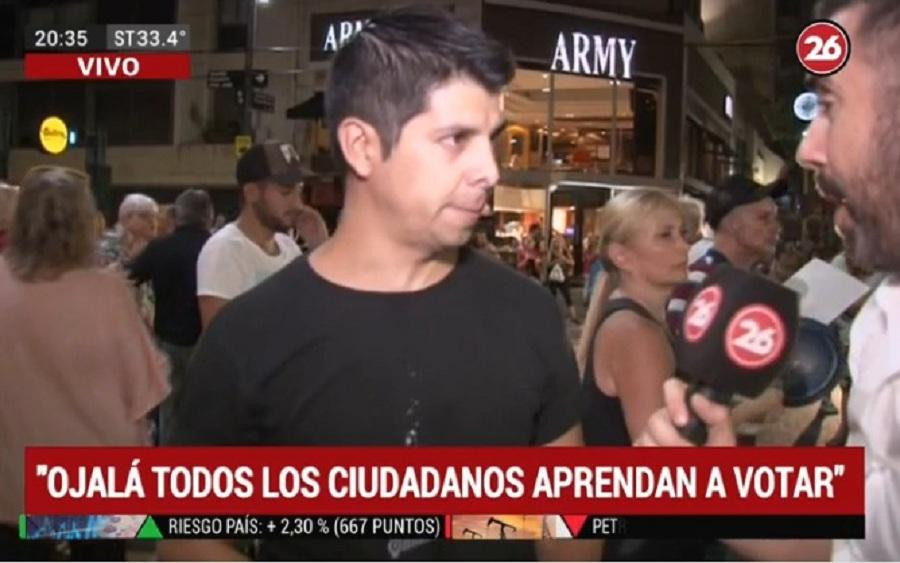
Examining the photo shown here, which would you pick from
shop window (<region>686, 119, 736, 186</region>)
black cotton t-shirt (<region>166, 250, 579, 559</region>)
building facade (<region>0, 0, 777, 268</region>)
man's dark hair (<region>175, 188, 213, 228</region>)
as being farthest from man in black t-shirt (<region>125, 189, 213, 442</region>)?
shop window (<region>686, 119, 736, 186</region>)

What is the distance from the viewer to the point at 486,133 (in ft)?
3.74

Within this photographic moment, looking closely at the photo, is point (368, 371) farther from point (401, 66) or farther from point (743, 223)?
point (743, 223)

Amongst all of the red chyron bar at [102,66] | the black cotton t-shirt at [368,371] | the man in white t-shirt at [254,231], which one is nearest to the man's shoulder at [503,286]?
the black cotton t-shirt at [368,371]

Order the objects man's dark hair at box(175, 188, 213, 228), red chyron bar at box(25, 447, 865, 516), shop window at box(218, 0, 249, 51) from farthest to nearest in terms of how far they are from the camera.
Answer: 1. shop window at box(218, 0, 249, 51)
2. man's dark hair at box(175, 188, 213, 228)
3. red chyron bar at box(25, 447, 865, 516)

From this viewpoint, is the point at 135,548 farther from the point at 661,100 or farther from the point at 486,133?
the point at 661,100

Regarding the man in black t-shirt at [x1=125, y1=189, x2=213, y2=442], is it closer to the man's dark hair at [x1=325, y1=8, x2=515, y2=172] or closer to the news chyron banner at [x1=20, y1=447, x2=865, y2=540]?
the news chyron banner at [x1=20, y1=447, x2=865, y2=540]

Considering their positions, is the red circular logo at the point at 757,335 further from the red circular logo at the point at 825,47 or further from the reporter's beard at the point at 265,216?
the reporter's beard at the point at 265,216

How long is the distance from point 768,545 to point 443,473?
1.40 ft

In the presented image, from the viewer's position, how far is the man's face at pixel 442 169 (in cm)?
111

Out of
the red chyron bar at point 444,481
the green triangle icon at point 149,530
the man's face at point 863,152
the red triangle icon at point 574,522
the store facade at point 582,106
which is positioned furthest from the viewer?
the store facade at point 582,106

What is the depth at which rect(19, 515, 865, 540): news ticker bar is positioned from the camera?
1.29 m

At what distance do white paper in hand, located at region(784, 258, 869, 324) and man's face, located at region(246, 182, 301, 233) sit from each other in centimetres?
125

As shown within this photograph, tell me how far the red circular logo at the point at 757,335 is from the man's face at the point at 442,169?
0.28 metres

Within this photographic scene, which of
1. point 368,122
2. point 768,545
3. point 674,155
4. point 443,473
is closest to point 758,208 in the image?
point 768,545
